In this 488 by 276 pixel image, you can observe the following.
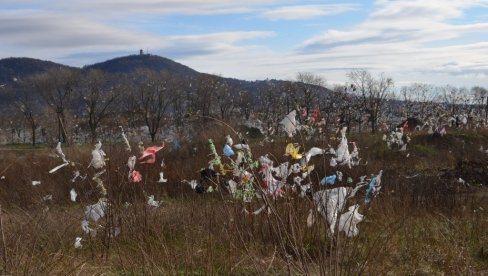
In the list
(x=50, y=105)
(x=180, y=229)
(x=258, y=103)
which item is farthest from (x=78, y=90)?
(x=180, y=229)

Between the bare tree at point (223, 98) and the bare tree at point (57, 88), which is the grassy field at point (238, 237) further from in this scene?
the bare tree at point (223, 98)

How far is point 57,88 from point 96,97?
4.34m

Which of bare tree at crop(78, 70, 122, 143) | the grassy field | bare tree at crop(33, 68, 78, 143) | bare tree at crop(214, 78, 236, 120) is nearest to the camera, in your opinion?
the grassy field

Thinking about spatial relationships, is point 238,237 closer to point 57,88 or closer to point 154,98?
point 57,88

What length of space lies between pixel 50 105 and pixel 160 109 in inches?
519

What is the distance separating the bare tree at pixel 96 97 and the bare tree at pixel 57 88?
5.70 ft

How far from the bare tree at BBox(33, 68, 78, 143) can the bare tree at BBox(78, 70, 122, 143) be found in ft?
5.70

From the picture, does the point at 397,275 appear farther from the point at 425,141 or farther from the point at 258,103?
the point at 258,103

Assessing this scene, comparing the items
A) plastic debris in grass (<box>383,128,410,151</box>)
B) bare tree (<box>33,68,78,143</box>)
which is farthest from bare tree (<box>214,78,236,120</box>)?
plastic debris in grass (<box>383,128,410,151</box>)

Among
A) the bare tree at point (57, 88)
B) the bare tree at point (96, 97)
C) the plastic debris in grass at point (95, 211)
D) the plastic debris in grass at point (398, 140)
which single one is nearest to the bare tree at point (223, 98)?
the bare tree at point (96, 97)

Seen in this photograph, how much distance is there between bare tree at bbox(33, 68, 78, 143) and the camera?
58469mm

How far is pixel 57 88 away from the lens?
59.8 meters

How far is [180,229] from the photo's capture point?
19.3ft

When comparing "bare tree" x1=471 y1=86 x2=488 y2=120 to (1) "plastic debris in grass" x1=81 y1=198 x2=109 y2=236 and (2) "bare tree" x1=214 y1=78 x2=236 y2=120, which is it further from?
(1) "plastic debris in grass" x1=81 y1=198 x2=109 y2=236
